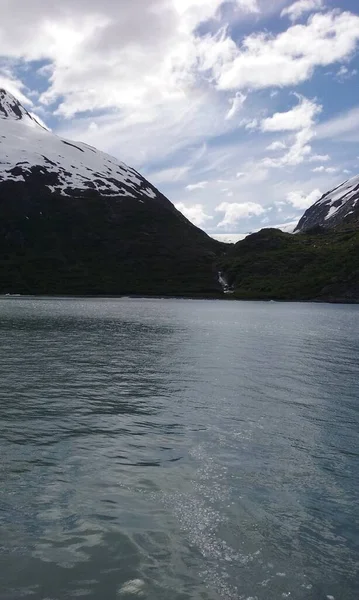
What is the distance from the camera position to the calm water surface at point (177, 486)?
12.9 meters

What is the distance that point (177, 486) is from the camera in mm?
18828

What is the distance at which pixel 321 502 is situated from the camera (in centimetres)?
1780

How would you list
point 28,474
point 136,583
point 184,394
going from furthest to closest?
1. point 184,394
2. point 28,474
3. point 136,583

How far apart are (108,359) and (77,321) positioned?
49365mm

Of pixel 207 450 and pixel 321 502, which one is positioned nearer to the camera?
pixel 321 502

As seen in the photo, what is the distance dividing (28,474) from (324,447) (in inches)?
567

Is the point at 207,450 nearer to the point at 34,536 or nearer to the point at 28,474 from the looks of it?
the point at 28,474

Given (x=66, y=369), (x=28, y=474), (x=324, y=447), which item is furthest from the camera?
(x=66, y=369)

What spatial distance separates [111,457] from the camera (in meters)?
21.9

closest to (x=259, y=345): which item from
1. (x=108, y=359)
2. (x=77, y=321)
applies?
(x=108, y=359)

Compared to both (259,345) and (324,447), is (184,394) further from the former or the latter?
(259,345)

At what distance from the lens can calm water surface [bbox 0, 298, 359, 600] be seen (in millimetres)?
12891

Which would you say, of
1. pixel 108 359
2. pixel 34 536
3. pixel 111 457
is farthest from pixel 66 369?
pixel 34 536

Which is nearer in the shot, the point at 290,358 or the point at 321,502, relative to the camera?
the point at 321,502
